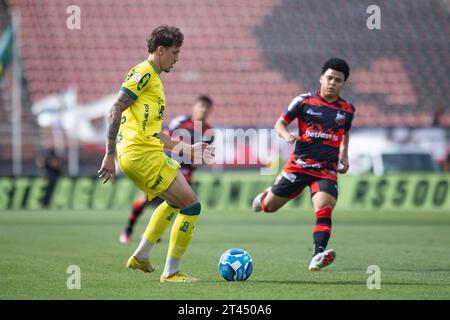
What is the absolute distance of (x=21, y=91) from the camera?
30.9 meters

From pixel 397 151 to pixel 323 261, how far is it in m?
17.1

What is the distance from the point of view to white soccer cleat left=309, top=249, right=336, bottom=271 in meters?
9.05

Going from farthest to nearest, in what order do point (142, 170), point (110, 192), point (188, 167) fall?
1. point (110, 192)
2. point (188, 167)
3. point (142, 170)

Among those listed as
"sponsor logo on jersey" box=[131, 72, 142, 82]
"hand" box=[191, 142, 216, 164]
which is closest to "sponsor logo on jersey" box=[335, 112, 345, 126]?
"hand" box=[191, 142, 216, 164]

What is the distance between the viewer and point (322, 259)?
9.12m

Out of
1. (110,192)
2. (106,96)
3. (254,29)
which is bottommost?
(110,192)

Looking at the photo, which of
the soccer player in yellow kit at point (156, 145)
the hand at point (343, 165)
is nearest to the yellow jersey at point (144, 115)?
the soccer player in yellow kit at point (156, 145)

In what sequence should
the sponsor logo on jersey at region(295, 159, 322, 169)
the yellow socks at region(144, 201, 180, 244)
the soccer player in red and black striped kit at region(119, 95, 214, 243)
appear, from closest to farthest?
the yellow socks at region(144, 201, 180, 244) → the sponsor logo on jersey at region(295, 159, 322, 169) → the soccer player in red and black striped kit at region(119, 95, 214, 243)

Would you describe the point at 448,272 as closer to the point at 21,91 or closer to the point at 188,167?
the point at 188,167

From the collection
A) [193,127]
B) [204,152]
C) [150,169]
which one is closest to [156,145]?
[150,169]

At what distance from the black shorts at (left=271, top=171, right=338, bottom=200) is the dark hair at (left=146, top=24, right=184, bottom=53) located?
2647mm

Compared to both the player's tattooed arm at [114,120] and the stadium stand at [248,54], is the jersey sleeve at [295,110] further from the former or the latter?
the stadium stand at [248,54]

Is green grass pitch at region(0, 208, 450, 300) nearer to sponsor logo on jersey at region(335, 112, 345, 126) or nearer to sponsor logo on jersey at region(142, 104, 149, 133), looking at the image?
sponsor logo on jersey at region(142, 104, 149, 133)
